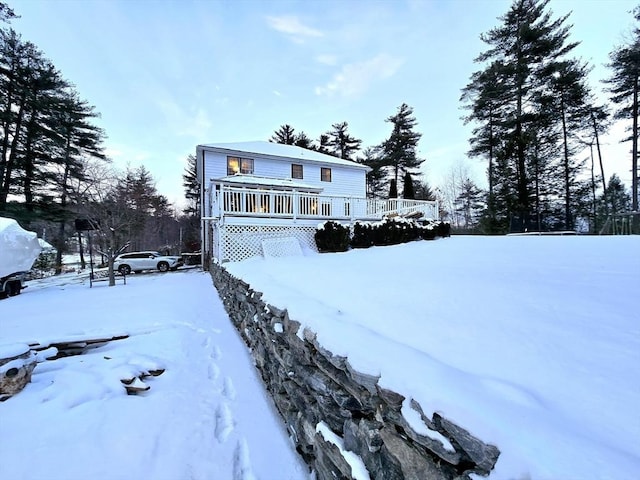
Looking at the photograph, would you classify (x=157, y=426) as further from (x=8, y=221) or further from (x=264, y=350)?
(x=8, y=221)

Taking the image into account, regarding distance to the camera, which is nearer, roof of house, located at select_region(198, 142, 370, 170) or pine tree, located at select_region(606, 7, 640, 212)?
pine tree, located at select_region(606, 7, 640, 212)

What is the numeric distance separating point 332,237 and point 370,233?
1157 millimetres

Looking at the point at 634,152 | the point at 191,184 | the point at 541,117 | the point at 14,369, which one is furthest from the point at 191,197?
the point at 634,152

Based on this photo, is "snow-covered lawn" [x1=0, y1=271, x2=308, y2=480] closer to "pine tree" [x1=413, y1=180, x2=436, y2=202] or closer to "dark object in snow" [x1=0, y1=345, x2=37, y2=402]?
"dark object in snow" [x1=0, y1=345, x2=37, y2=402]

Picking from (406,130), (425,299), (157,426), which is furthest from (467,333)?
(406,130)

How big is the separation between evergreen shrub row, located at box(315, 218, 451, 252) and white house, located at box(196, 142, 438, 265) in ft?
2.50

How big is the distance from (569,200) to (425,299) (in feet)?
63.2

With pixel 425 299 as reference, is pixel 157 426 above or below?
below

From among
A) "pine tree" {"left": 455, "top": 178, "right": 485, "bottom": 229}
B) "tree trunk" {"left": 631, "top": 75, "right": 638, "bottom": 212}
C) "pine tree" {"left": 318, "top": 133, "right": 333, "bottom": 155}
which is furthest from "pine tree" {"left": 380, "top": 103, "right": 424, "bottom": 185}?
"tree trunk" {"left": 631, "top": 75, "right": 638, "bottom": 212}

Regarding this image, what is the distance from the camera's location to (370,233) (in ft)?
26.6

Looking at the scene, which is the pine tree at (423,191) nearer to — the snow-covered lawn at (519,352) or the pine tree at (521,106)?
the pine tree at (521,106)

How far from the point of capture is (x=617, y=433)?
0.71 metres

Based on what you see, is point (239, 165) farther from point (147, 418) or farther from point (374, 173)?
point (374, 173)

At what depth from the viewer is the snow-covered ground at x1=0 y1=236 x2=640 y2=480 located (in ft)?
2.55
